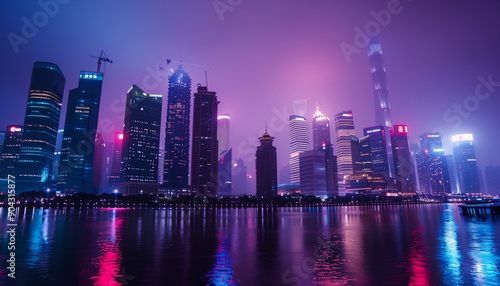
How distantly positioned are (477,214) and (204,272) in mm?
129691

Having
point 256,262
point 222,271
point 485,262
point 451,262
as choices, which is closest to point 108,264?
point 222,271

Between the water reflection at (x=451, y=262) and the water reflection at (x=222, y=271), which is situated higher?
the water reflection at (x=222, y=271)

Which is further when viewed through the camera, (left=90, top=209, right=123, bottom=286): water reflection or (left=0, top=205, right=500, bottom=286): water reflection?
(left=0, top=205, right=500, bottom=286): water reflection

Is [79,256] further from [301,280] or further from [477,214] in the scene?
[477,214]

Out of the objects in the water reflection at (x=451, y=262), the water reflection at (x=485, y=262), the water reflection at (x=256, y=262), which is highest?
the water reflection at (x=256, y=262)

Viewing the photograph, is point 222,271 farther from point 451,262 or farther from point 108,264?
point 451,262

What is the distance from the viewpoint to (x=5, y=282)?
22.2 metres

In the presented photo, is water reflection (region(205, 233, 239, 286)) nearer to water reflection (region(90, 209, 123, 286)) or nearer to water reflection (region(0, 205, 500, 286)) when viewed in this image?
water reflection (region(0, 205, 500, 286))

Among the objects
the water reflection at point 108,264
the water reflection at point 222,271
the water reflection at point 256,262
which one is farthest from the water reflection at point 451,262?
the water reflection at point 108,264

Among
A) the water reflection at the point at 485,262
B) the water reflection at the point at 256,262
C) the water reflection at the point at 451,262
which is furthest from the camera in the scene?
the water reflection at the point at 485,262

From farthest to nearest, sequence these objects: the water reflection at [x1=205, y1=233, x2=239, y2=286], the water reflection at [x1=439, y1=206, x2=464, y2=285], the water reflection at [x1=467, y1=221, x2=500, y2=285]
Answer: the water reflection at [x1=467, y1=221, x2=500, y2=285] < the water reflection at [x1=439, y1=206, x2=464, y2=285] < the water reflection at [x1=205, y1=233, x2=239, y2=286]

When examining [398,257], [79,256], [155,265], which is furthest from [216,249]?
[398,257]

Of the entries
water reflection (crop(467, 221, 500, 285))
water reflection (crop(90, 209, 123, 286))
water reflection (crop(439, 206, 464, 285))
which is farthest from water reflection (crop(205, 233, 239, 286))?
water reflection (crop(467, 221, 500, 285))

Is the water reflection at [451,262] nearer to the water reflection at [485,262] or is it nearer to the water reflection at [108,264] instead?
the water reflection at [485,262]
